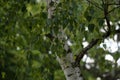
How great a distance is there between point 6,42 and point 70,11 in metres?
2.36

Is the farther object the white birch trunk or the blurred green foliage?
the white birch trunk

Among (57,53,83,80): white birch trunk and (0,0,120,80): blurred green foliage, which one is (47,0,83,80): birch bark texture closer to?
(57,53,83,80): white birch trunk

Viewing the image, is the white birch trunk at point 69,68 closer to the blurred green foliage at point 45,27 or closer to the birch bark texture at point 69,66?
the birch bark texture at point 69,66

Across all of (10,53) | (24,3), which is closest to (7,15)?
(24,3)

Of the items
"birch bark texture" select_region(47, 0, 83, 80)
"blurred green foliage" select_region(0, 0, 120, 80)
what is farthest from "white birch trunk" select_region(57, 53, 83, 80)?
"blurred green foliage" select_region(0, 0, 120, 80)

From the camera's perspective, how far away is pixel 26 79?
23.6 ft

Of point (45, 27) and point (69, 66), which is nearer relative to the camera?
point (45, 27)

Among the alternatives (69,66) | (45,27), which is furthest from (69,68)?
(45,27)

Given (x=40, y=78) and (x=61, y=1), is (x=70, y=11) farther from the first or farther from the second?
(x=40, y=78)

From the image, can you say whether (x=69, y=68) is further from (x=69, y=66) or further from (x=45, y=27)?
(x=45, y=27)

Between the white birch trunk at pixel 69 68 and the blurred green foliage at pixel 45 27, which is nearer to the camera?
the blurred green foliage at pixel 45 27

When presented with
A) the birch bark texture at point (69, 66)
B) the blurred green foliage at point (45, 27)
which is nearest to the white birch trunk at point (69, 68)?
the birch bark texture at point (69, 66)

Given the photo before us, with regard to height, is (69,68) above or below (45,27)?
below

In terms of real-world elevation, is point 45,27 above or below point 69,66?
above
